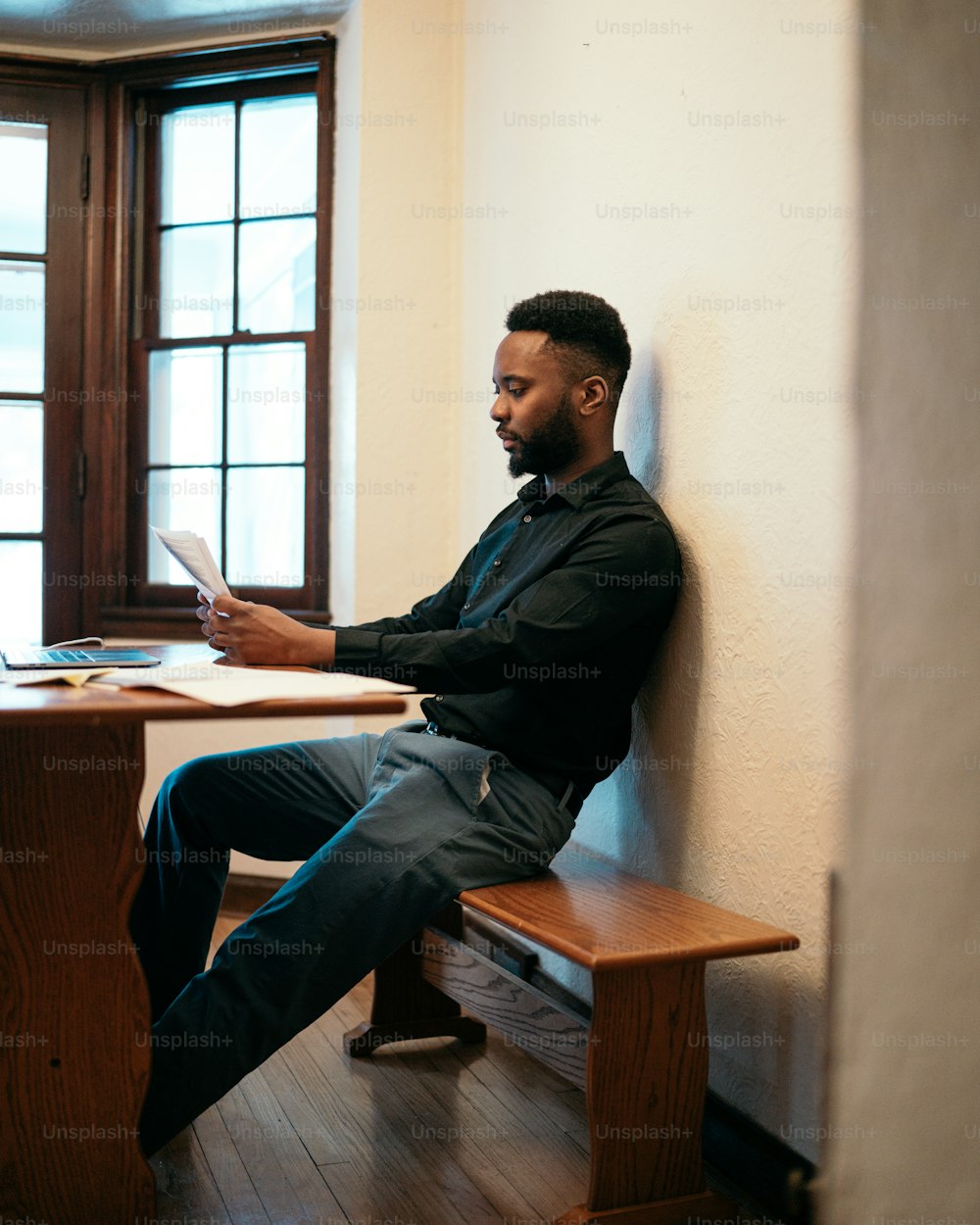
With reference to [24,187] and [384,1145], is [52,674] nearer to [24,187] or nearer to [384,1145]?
[384,1145]

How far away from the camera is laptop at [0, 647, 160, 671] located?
183 cm

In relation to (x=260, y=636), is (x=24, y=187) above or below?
above

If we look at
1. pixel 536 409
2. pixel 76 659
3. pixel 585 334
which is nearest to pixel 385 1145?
pixel 76 659

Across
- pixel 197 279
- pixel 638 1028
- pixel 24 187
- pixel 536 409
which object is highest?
pixel 24 187

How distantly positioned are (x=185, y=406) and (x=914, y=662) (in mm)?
2642

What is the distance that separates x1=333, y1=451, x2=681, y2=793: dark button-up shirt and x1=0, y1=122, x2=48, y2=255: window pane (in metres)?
2.33

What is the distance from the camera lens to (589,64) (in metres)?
2.46

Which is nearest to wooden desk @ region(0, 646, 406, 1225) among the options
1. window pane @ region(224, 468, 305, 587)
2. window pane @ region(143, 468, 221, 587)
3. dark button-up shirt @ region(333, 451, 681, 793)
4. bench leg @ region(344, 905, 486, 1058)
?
dark button-up shirt @ region(333, 451, 681, 793)

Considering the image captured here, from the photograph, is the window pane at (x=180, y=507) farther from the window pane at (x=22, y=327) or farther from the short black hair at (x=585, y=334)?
the short black hair at (x=585, y=334)

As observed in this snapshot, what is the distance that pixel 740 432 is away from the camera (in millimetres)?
1923

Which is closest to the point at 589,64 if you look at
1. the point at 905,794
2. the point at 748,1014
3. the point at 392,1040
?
the point at 905,794

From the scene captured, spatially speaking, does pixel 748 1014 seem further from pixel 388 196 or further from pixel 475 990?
pixel 388 196

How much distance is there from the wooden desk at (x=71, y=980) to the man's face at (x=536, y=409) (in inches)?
36.2

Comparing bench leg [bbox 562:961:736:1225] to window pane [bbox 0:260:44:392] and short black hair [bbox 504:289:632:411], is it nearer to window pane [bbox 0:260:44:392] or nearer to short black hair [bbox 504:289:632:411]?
short black hair [bbox 504:289:632:411]
